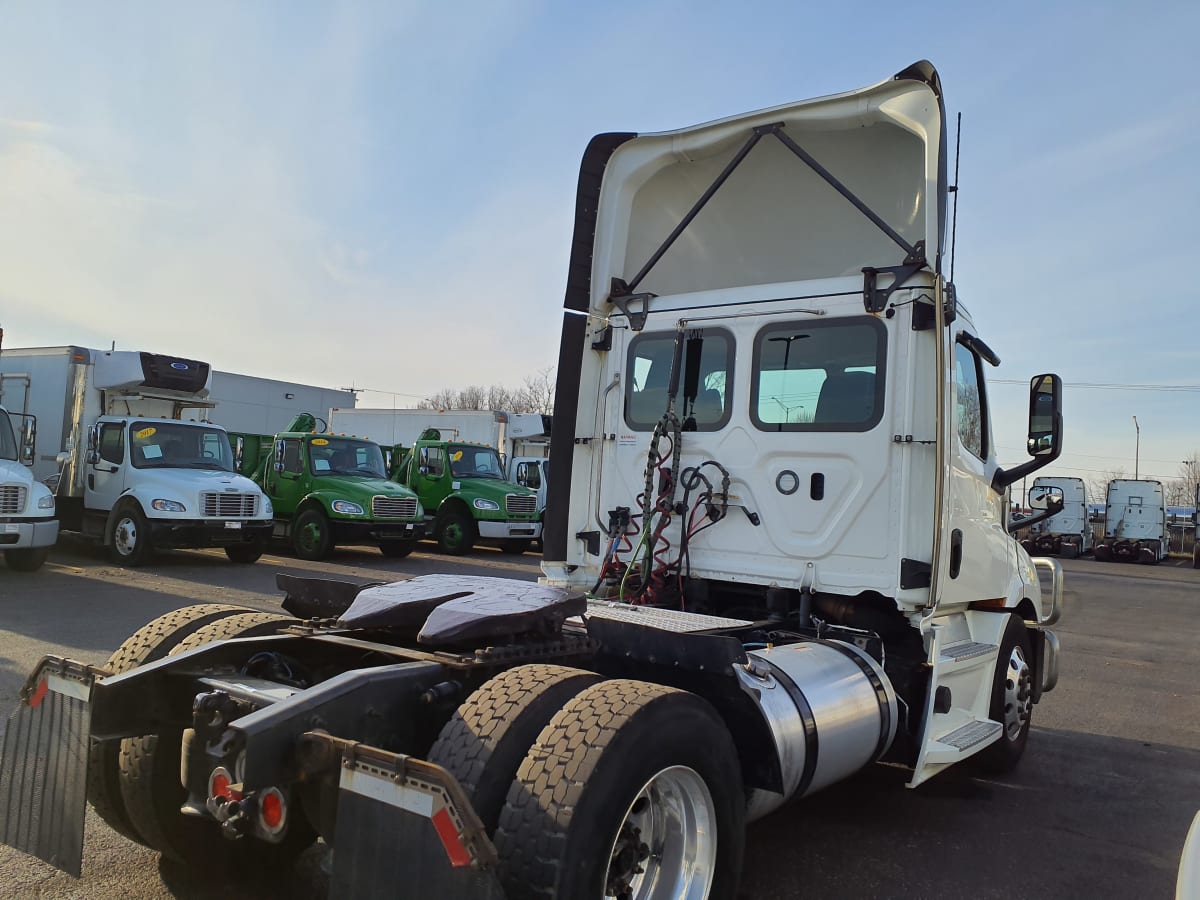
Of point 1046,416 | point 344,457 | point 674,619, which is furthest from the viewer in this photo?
point 344,457

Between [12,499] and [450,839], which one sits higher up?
[12,499]

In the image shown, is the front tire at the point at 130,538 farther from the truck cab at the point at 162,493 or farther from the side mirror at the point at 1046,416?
the side mirror at the point at 1046,416

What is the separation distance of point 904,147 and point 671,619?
2992mm

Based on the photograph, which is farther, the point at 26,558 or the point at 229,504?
the point at 229,504

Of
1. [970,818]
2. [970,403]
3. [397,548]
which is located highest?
[970,403]

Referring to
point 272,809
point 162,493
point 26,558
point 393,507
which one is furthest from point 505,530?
point 272,809

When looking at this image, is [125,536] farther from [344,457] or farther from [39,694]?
[39,694]

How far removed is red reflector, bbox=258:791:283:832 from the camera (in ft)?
8.20

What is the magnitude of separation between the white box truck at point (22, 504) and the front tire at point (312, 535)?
4534 mm

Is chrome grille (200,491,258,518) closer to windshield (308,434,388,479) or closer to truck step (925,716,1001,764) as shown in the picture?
windshield (308,434,388,479)

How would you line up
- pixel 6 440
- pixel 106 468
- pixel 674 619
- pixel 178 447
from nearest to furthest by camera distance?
pixel 674 619
pixel 6 440
pixel 106 468
pixel 178 447

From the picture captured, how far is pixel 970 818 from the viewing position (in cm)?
483

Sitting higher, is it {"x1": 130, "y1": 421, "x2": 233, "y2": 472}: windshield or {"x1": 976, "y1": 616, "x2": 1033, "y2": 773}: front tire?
{"x1": 130, "y1": 421, "x2": 233, "y2": 472}: windshield

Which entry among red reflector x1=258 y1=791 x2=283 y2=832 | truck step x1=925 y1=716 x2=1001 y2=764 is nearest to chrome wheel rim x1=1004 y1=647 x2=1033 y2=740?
truck step x1=925 y1=716 x2=1001 y2=764
